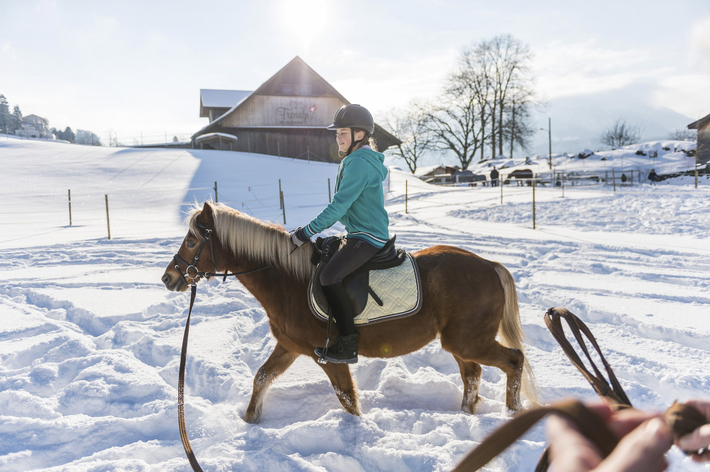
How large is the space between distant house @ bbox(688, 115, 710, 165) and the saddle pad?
4056 cm

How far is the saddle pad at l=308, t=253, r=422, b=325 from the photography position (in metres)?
3.26

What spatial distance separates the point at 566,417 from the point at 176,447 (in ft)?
10.4

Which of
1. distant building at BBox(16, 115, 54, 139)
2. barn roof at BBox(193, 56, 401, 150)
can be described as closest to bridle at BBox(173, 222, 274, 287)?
barn roof at BBox(193, 56, 401, 150)

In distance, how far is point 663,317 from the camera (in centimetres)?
512

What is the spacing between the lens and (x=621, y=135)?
209 feet

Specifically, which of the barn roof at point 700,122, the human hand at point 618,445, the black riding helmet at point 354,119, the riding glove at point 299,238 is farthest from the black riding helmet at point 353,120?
the barn roof at point 700,122

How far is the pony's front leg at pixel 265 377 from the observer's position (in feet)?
11.6

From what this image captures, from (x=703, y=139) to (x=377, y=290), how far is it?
137 ft

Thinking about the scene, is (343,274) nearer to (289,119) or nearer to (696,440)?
(696,440)

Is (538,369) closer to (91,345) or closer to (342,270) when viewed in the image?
(342,270)

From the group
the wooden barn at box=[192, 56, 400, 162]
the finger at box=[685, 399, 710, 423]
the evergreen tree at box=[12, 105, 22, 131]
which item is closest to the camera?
the finger at box=[685, 399, 710, 423]

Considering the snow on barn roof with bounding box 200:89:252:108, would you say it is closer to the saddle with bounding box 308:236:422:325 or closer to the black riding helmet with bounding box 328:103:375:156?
the black riding helmet with bounding box 328:103:375:156

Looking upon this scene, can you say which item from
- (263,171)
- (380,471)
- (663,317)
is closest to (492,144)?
(263,171)

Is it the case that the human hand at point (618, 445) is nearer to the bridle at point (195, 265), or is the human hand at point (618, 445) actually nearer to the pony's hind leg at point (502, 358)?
the pony's hind leg at point (502, 358)
